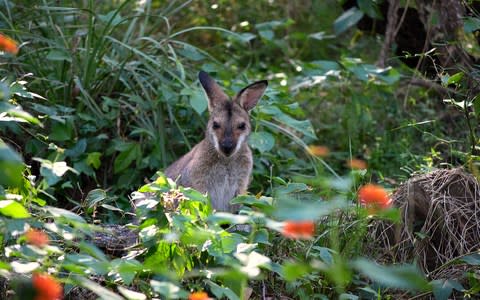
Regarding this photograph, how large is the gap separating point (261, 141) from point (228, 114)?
33 cm

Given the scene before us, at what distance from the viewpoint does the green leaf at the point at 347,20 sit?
6730 mm

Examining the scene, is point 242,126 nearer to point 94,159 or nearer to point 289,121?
point 289,121

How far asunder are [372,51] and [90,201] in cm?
554

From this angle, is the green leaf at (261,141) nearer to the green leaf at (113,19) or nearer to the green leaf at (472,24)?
the green leaf at (113,19)

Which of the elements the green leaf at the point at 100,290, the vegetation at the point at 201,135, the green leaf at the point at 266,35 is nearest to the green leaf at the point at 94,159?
the vegetation at the point at 201,135

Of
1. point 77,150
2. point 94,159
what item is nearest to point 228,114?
point 94,159

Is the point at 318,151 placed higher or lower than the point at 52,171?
lower

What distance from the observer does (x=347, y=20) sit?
6.79 m

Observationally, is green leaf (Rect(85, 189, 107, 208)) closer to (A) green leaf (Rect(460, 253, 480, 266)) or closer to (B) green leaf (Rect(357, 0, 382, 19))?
(A) green leaf (Rect(460, 253, 480, 266))

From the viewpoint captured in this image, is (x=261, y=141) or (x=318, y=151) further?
(x=261, y=141)

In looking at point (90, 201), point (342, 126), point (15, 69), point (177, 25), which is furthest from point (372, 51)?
point (90, 201)

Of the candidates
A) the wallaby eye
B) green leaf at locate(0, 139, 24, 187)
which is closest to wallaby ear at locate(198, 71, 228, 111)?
the wallaby eye

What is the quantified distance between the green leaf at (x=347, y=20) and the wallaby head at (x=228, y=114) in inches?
37.3

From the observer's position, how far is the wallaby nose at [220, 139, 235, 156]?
6.09 metres
